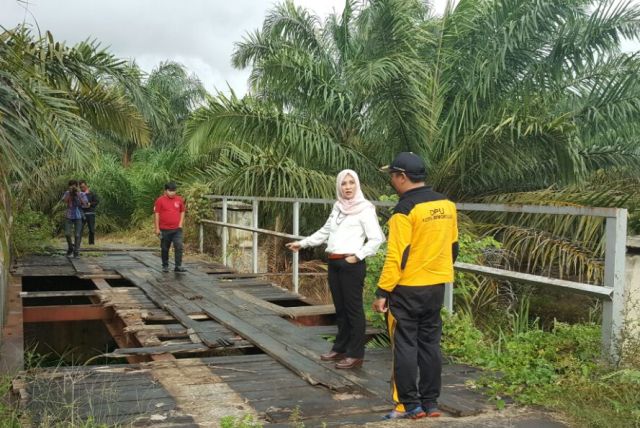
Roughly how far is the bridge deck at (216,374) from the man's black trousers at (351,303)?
7.4 inches

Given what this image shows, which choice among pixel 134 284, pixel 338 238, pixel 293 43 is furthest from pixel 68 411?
pixel 293 43

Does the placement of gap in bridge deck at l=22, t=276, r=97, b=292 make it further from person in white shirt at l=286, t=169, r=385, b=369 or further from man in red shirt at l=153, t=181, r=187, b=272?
person in white shirt at l=286, t=169, r=385, b=369

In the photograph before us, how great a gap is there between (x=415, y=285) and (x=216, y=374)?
1603mm

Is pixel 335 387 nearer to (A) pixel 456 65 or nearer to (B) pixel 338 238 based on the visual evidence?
(B) pixel 338 238

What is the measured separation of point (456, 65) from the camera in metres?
11.0

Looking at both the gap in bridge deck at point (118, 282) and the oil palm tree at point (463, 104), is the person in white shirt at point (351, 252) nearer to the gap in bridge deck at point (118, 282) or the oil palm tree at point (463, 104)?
the oil palm tree at point (463, 104)

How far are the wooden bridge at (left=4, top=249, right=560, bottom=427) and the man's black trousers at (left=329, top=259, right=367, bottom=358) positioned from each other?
174 mm

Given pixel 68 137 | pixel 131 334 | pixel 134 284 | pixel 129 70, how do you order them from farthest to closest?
pixel 129 70
pixel 134 284
pixel 68 137
pixel 131 334

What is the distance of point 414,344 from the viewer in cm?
376

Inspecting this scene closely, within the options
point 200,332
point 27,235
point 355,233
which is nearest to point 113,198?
point 27,235

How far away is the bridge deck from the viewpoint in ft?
12.1

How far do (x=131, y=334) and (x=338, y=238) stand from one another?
2.34 meters

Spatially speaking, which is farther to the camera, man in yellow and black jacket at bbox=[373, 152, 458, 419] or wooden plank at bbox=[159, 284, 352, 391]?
wooden plank at bbox=[159, 284, 352, 391]

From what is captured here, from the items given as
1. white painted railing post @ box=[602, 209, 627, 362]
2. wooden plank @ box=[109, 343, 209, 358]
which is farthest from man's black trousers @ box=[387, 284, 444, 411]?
wooden plank @ box=[109, 343, 209, 358]
